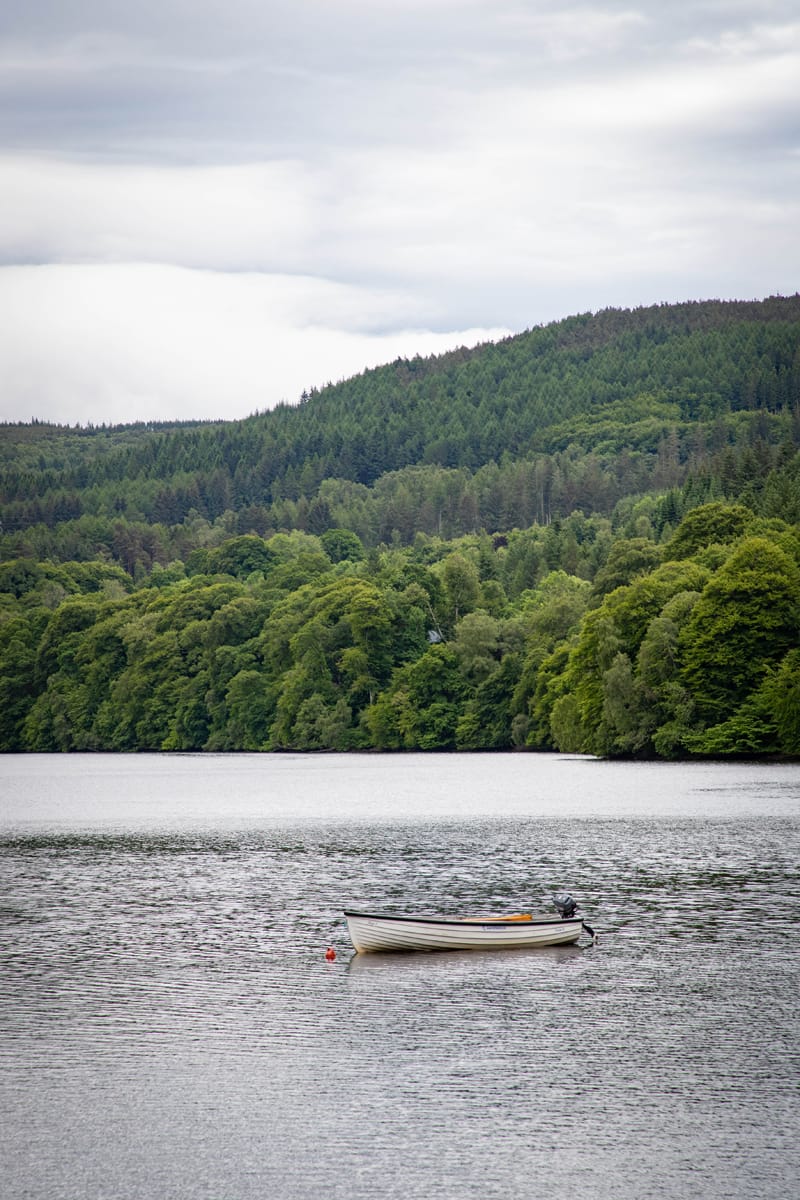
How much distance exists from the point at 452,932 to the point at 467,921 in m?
0.77

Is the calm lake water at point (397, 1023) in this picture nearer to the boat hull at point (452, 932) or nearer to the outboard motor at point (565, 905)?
the boat hull at point (452, 932)

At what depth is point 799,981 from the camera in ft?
153

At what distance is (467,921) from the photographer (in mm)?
51719

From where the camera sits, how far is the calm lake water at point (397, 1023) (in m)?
30.7

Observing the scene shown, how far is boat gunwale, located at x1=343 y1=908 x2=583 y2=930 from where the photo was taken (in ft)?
169

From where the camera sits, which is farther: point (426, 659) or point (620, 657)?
point (426, 659)

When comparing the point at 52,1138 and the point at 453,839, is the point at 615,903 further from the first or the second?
the point at 52,1138

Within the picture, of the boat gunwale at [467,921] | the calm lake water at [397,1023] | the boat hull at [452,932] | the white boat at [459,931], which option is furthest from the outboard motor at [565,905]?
the calm lake water at [397,1023]

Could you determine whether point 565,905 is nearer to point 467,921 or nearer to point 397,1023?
point 467,921

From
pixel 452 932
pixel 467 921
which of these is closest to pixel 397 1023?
pixel 467 921

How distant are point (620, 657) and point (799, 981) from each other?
97630mm

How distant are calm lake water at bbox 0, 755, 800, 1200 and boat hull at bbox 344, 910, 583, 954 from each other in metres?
0.59

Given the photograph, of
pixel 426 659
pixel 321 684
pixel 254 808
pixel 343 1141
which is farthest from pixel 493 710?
pixel 343 1141

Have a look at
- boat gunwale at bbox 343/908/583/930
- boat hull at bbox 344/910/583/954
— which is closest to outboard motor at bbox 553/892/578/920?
boat hull at bbox 344/910/583/954
